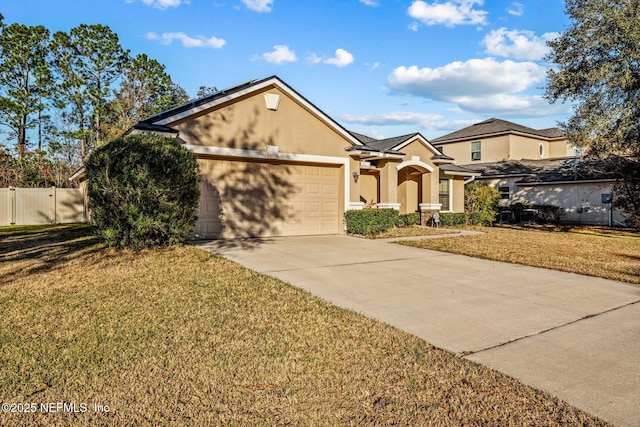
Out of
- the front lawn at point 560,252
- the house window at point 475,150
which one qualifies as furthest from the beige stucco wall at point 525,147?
the front lawn at point 560,252

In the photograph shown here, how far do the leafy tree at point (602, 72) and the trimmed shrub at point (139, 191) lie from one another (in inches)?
564

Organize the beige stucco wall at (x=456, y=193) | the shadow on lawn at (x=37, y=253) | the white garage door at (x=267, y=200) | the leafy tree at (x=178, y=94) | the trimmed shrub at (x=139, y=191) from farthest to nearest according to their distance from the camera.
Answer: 1. the leafy tree at (x=178, y=94)
2. the beige stucco wall at (x=456, y=193)
3. the white garage door at (x=267, y=200)
4. the trimmed shrub at (x=139, y=191)
5. the shadow on lawn at (x=37, y=253)

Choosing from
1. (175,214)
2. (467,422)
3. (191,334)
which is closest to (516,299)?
(467,422)

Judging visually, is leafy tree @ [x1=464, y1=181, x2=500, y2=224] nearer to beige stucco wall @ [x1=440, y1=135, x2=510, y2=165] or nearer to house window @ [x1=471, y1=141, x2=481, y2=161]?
beige stucco wall @ [x1=440, y1=135, x2=510, y2=165]

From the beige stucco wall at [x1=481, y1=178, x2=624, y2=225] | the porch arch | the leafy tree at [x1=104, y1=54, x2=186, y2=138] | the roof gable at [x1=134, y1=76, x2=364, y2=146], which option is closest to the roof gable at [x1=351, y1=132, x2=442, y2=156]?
the porch arch

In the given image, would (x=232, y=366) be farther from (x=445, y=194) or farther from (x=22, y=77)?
(x=22, y=77)

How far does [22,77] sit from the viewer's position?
88.1 feet

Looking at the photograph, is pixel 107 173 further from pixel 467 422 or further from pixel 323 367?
pixel 467 422

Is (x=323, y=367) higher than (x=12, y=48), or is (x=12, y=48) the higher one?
(x=12, y=48)

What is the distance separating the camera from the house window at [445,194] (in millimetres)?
19281

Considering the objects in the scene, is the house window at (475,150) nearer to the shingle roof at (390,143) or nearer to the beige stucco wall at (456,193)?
the beige stucco wall at (456,193)

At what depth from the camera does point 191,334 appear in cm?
414

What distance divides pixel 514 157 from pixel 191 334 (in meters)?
28.5

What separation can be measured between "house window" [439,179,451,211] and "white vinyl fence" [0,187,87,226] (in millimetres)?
17259
